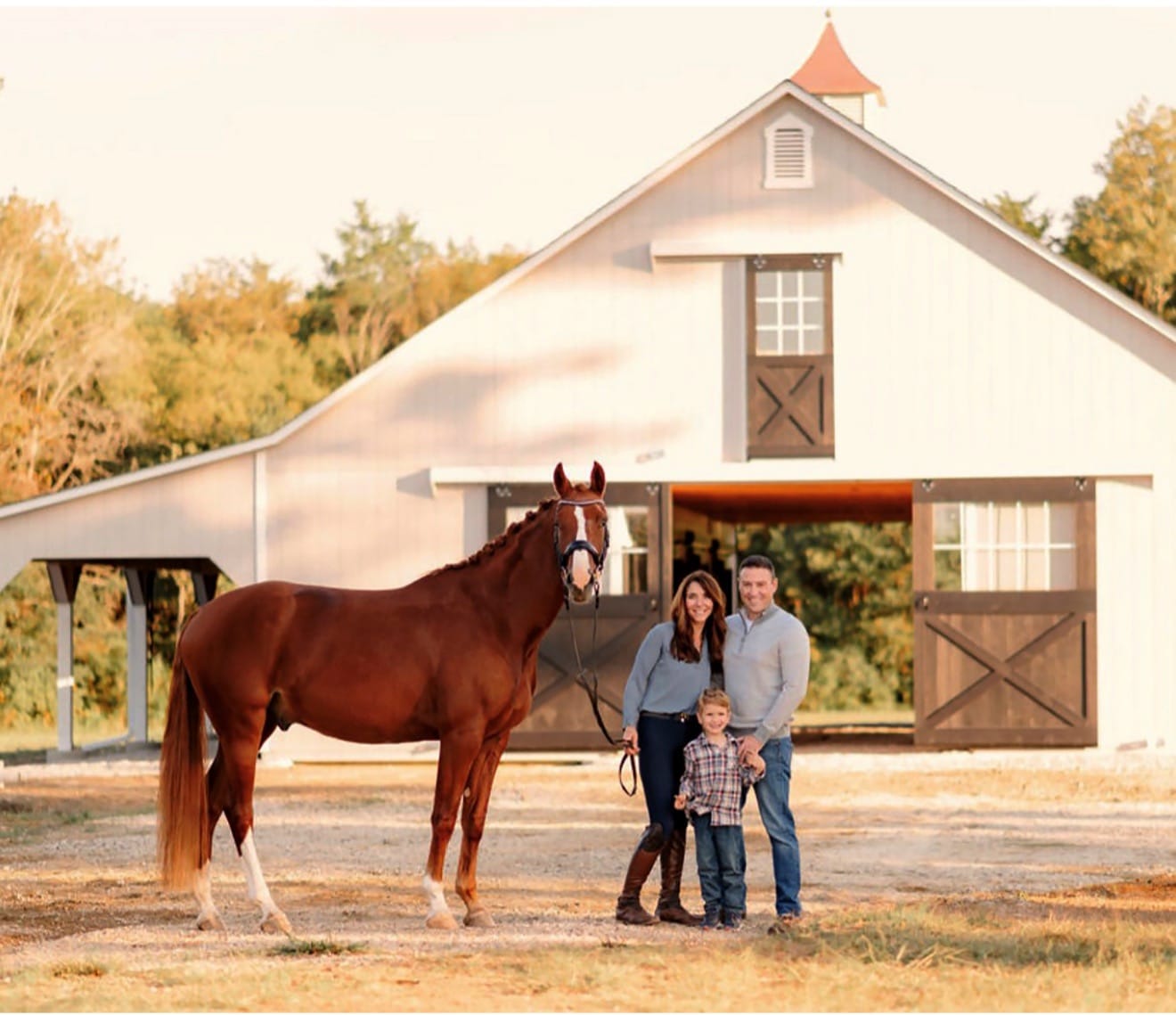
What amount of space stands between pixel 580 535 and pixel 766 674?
993mm

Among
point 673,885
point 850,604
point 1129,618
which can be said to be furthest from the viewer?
point 850,604

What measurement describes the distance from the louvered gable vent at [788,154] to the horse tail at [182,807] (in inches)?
448

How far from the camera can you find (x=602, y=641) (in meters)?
19.5

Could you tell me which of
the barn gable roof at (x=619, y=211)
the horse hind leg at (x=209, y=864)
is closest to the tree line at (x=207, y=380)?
the barn gable roof at (x=619, y=211)

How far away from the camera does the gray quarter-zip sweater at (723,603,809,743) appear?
29.8 ft

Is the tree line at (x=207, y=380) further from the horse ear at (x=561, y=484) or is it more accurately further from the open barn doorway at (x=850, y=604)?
the horse ear at (x=561, y=484)

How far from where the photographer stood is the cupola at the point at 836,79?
960 inches

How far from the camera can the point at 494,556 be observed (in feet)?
32.0

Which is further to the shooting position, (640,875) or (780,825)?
(640,875)

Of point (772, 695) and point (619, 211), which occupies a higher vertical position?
point (619, 211)

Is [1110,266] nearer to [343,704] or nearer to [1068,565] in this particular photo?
[1068,565]

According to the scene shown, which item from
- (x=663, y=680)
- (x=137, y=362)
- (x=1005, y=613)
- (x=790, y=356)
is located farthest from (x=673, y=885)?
(x=137, y=362)

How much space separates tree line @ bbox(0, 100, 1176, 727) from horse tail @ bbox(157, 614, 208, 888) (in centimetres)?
2066

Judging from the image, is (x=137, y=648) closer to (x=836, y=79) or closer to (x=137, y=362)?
(x=836, y=79)
